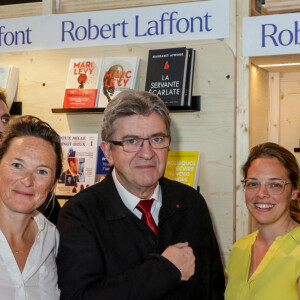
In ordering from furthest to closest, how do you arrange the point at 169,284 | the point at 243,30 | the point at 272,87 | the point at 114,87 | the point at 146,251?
1. the point at 272,87
2. the point at 114,87
3. the point at 243,30
4. the point at 146,251
5. the point at 169,284

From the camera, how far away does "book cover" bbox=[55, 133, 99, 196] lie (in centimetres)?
370

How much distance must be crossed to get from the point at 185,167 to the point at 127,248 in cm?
155

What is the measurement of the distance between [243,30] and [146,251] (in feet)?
6.18

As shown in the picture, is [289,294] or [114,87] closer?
[289,294]

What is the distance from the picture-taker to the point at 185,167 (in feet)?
11.5

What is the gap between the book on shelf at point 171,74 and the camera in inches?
135

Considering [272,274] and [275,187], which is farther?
[275,187]

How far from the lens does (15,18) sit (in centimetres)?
394

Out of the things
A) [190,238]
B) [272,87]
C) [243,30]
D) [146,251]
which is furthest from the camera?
[272,87]

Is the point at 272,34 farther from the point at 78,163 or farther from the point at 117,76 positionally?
the point at 78,163

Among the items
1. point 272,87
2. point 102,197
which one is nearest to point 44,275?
point 102,197

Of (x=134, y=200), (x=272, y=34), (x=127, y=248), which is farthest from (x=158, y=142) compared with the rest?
(x=272, y=34)

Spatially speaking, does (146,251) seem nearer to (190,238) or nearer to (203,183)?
(190,238)

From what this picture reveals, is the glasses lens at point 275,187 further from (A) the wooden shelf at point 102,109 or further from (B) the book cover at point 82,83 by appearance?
(B) the book cover at point 82,83
